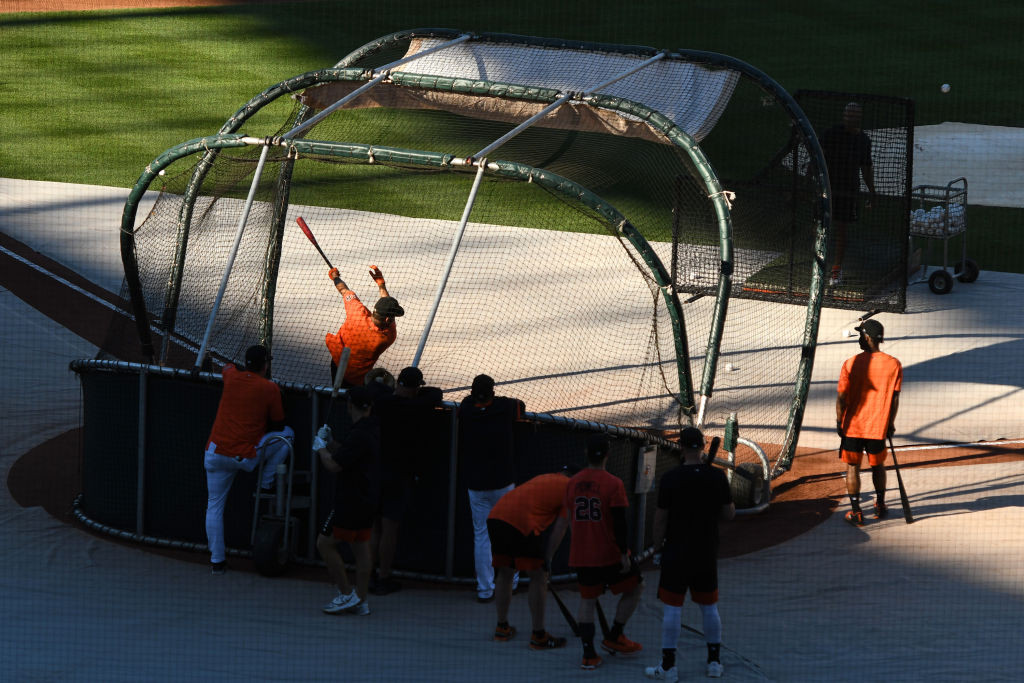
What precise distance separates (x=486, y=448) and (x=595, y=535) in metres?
1.24

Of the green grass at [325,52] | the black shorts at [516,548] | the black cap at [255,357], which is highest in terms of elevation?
the green grass at [325,52]

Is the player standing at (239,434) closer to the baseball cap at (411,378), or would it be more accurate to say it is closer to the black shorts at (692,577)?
the baseball cap at (411,378)

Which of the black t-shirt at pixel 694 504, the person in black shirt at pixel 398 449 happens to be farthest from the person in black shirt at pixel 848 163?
the black t-shirt at pixel 694 504

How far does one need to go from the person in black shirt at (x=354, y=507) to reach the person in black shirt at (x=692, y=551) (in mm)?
1959

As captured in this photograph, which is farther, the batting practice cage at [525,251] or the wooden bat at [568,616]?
the batting practice cage at [525,251]

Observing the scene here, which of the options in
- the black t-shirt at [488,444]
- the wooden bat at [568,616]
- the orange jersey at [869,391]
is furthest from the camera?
the orange jersey at [869,391]

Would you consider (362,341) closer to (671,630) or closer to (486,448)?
(486,448)

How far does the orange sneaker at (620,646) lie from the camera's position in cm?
777

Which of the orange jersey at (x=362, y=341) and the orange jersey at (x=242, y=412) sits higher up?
the orange jersey at (x=362, y=341)

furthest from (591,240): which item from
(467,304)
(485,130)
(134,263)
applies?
(134,263)

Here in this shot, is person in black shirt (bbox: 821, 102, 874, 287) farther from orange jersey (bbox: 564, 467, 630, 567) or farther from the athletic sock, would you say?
the athletic sock

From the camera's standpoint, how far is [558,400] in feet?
41.3

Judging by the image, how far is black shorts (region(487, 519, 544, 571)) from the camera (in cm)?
777

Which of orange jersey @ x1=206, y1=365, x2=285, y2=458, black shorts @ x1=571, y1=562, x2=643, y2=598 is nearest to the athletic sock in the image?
black shorts @ x1=571, y1=562, x2=643, y2=598
